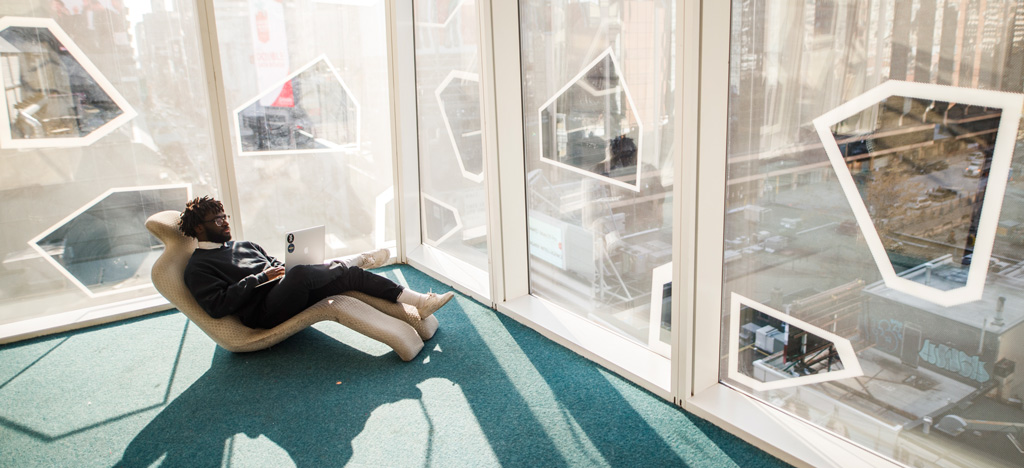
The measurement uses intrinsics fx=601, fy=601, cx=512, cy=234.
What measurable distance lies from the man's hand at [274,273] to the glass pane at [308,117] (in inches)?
53.4

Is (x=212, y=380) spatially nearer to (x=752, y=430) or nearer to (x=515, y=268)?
(x=515, y=268)

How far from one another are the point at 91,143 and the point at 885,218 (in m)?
4.57

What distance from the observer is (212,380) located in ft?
10.6

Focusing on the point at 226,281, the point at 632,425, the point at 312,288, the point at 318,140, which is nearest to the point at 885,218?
the point at 632,425

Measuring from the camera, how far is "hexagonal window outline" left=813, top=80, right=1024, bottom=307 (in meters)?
1.81

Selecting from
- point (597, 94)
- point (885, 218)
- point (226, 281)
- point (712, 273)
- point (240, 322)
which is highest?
point (597, 94)

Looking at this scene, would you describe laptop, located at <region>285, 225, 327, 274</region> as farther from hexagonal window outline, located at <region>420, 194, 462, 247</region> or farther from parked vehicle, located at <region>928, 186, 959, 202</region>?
parked vehicle, located at <region>928, 186, 959, 202</region>

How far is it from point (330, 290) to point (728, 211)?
7.13ft

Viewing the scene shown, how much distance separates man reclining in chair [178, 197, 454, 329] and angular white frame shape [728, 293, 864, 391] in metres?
1.62

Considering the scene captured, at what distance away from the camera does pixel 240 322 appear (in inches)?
135

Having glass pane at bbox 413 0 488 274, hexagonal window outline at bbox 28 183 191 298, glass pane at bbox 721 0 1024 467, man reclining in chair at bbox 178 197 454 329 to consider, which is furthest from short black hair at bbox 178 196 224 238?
glass pane at bbox 721 0 1024 467

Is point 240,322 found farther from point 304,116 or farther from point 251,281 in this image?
point 304,116

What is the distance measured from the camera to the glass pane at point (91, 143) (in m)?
3.79

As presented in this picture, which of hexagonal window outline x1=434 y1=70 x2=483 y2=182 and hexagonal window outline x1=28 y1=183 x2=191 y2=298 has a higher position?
hexagonal window outline x1=434 y1=70 x2=483 y2=182
